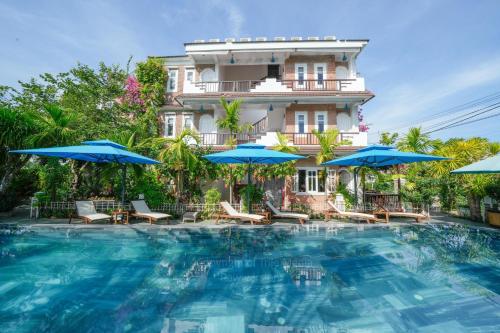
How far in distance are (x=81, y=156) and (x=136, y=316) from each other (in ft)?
31.6


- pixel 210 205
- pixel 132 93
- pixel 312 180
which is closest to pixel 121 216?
pixel 210 205

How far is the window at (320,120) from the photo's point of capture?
1864cm

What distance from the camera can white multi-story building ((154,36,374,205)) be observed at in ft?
58.1

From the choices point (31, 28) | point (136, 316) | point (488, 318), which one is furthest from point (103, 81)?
point (488, 318)

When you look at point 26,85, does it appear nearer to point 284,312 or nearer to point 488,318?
point 284,312

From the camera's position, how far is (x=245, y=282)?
5.72 m

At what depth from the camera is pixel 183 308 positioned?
14.9 ft

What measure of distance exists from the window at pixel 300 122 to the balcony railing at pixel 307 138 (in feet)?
2.65

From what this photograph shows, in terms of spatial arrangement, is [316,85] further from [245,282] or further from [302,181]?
[245,282]

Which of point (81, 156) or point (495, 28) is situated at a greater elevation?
point (495, 28)

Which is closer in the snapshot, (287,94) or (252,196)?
(252,196)

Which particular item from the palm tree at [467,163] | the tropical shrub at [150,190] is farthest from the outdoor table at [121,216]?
the palm tree at [467,163]

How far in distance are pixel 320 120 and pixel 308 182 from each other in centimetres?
496

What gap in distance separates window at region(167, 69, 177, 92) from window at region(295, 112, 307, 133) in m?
11.1
